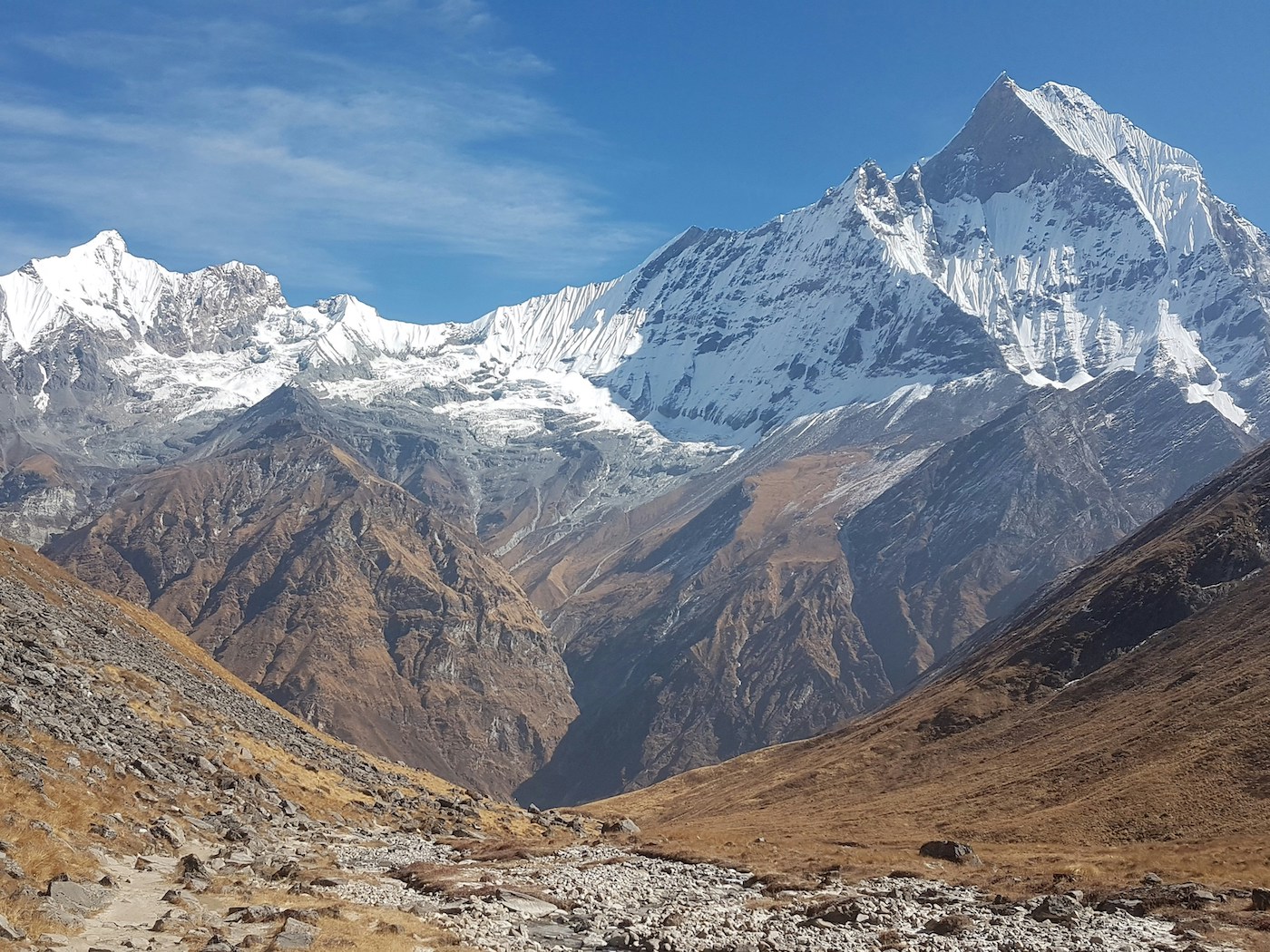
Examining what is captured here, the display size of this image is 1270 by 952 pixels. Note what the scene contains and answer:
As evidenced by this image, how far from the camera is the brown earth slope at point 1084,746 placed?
8450 centimetres

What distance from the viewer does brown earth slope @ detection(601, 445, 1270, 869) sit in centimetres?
8450

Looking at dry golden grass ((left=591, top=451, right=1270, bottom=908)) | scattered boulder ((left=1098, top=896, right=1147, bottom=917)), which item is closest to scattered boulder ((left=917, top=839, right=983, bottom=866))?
dry golden grass ((left=591, top=451, right=1270, bottom=908))

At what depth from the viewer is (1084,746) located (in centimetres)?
11850

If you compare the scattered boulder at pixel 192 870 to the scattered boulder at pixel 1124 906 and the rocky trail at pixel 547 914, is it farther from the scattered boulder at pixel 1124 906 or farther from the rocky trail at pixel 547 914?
the scattered boulder at pixel 1124 906

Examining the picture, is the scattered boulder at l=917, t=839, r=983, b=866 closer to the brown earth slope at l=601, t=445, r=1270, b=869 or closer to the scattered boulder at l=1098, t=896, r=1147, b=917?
the brown earth slope at l=601, t=445, r=1270, b=869

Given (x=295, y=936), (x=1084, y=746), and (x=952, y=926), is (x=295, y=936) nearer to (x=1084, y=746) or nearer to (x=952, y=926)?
(x=952, y=926)

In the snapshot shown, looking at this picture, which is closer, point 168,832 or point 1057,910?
point 1057,910

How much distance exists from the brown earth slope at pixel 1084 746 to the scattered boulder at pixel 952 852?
216 inches

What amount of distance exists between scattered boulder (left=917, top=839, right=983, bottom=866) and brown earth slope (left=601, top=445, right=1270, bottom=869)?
18.0 ft

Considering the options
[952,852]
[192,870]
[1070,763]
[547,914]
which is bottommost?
[192,870]

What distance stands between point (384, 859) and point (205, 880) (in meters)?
18.2

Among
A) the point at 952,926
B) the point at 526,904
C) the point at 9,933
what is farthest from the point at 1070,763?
the point at 9,933

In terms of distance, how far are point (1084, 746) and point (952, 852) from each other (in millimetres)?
54455

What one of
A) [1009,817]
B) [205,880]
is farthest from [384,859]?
[1009,817]
